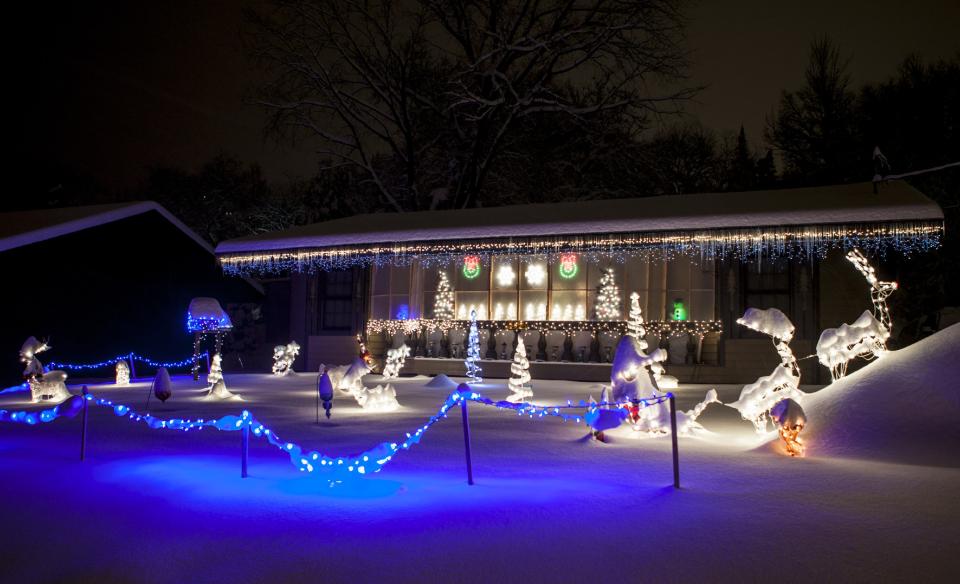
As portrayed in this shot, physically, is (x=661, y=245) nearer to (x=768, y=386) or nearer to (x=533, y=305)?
(x=533, y=305)

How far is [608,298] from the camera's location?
19.0 meters

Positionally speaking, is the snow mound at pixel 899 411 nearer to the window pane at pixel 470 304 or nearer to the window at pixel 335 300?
the window pane at pixel 470 304

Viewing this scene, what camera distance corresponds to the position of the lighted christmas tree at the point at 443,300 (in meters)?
20.8

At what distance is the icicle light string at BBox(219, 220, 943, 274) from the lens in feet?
44.4

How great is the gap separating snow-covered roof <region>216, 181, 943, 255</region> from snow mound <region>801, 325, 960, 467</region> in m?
6.03

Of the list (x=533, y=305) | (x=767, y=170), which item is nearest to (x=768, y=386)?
(x=533, y=305)

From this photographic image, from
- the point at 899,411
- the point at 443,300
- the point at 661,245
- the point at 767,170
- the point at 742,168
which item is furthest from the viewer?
the point at 742,168

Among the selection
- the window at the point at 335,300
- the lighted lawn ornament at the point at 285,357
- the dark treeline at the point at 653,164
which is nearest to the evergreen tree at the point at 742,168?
the dark treeline at the point at 653,164

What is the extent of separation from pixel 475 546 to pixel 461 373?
14.4 meters

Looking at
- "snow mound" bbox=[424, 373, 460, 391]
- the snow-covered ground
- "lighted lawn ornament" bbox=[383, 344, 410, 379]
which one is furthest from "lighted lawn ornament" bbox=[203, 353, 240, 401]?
the snow-covered ground

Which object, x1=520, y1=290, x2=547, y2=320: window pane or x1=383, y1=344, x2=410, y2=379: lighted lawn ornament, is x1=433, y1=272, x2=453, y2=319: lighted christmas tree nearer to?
x1=520, y1=290, x2=547, y2=320: window pane

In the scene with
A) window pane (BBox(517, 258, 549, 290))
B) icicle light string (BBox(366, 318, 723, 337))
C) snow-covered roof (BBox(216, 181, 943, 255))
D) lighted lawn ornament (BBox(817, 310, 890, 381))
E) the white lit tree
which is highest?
snow-covered roof (BBox(216, 181, 943, 255))

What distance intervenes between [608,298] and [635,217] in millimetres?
4416

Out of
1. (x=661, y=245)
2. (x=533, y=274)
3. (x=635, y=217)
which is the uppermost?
(x=635, y=217)
